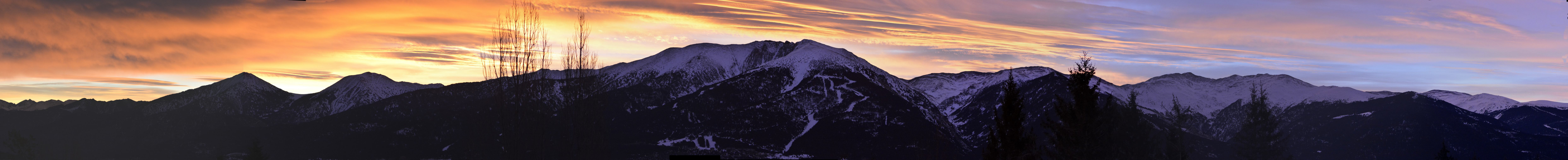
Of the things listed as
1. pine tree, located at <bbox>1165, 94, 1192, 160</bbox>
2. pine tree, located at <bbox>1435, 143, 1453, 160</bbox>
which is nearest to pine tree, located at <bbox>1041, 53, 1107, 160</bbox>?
pine tree, located at <bbox>1165, 94, 1192, 160</bbox>

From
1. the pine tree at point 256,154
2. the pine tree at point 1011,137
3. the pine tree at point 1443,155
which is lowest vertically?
the pine tree at point 256,154

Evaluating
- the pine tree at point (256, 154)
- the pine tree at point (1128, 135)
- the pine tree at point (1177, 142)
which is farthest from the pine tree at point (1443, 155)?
the pine tree at point (256, 154)

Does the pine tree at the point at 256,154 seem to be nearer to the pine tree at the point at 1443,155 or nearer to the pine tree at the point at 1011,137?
the pine tree at the point at 1011,137

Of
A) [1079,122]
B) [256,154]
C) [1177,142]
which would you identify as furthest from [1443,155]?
[256,154]

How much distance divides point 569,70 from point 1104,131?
3396cm

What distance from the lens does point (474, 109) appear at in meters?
52.1

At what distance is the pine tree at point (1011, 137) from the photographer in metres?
47.9

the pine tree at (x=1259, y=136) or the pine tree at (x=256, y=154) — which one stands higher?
the pine tree at (x=1259, y=136)

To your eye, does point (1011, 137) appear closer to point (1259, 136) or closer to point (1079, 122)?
point (1079, 122)

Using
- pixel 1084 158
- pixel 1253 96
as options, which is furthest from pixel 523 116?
pixel 1253 96

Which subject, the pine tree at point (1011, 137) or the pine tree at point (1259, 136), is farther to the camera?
the pine tree at point (1259, 136)

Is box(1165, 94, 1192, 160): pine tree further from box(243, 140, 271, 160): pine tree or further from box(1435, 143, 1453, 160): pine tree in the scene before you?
box(243, 140, 271, 160): pine tree

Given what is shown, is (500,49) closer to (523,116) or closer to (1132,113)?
(523,116)

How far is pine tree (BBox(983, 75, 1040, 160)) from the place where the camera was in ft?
157
